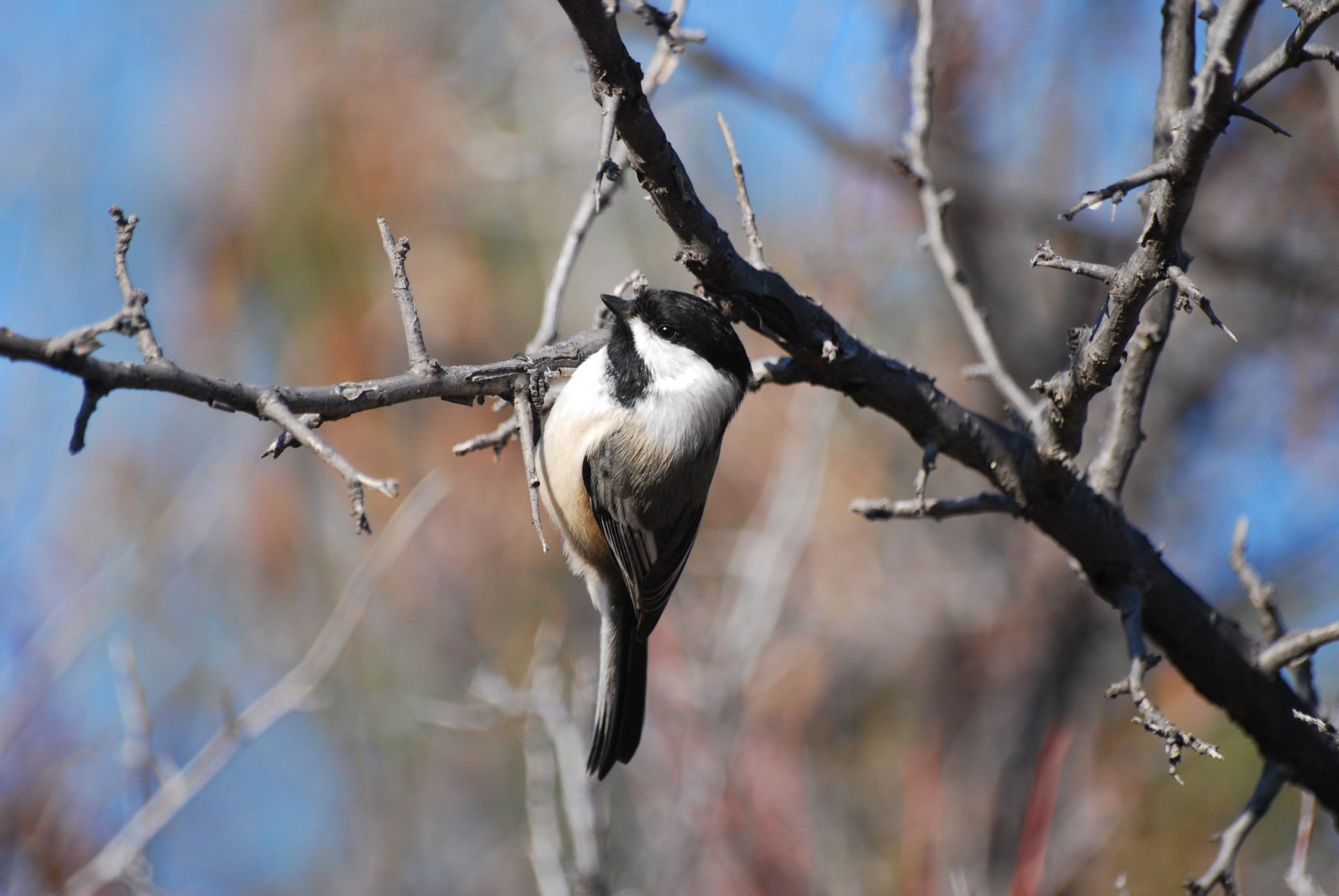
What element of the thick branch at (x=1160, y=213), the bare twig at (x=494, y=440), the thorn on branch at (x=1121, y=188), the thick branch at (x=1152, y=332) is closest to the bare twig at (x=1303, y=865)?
the thick branch at (x=1152, y=332)

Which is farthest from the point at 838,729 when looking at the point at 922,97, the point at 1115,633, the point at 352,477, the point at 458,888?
the point at 352,477

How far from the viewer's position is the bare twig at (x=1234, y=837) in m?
1.89

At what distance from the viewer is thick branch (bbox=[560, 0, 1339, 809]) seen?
1545mm

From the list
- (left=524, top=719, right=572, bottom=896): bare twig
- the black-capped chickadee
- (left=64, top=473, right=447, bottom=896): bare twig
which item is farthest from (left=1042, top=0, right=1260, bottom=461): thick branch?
(left=524, top=719, right=572, bottom=896): bare twig

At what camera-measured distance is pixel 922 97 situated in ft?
7.27

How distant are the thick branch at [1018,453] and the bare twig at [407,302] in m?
0.36

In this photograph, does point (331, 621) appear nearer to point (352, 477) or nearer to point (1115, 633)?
point (352, 477)

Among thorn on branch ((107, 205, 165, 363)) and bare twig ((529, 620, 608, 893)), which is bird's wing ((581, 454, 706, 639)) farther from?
thorn on branch ((107, 205, 165, 363))

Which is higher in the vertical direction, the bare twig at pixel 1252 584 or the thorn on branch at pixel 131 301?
the thorn on branch at pixel 131 301

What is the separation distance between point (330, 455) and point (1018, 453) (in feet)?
4.31

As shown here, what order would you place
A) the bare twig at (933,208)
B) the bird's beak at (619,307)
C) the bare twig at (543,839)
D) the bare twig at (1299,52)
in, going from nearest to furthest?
the bare twig at (1299,52)
the bare twig at (933,208)
the bird's beak at (619,307)
the bare twig at (543,839)

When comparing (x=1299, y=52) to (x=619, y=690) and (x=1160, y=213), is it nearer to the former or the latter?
(x=1160, y=213)

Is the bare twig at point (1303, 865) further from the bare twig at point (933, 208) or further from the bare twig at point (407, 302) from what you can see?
the bare twig at point (407, 302)

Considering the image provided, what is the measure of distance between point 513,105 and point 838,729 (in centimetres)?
410
